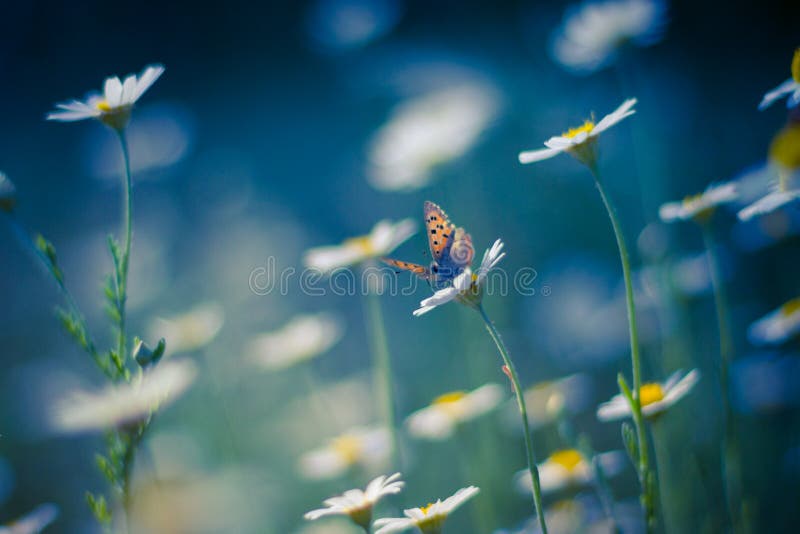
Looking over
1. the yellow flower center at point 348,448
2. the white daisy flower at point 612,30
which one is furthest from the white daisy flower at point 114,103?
the white daisy flower at point 612,30

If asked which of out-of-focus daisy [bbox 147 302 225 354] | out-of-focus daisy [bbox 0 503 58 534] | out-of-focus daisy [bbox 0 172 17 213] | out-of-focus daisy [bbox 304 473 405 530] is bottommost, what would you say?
out-of-focus daisy [bbox 304 473 405 530]

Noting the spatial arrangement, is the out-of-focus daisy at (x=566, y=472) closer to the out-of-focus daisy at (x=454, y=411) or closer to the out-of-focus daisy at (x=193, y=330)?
the out-of-focus daisy at (x=454, y=411)

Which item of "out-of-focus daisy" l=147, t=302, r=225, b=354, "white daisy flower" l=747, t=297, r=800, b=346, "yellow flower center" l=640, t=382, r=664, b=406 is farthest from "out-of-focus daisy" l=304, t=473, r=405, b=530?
"out-of-focus daisy" l=147, t=302, r=225, b=354

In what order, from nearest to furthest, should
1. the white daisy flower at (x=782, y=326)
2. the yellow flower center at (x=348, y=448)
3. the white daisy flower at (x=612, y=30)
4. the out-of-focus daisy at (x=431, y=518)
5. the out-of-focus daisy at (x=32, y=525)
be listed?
the out-of-focus daisy at (x=431, y=518), the out-of-focus daisy at (x=32, y=525), the white daisy flower at (x=782, y=326), the yellow flower center at (x=348, y=448), the white daisy flower at (x=612, y=30)

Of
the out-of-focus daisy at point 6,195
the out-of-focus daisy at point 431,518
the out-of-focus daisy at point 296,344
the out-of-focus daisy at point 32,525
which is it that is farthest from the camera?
the out-of-focus daisy at point 296,344

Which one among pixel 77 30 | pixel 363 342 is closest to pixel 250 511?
pixel 363 342

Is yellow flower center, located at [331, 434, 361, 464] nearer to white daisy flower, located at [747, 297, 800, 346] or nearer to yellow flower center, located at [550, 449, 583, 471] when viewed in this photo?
yellow flower center, located at [550, 449, 583, 471]
